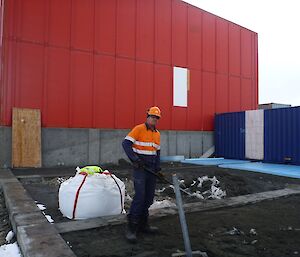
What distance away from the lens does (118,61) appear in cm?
1424

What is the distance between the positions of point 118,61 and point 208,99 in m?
5.61

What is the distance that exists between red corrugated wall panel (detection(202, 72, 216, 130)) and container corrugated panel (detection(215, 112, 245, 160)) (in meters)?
0.39

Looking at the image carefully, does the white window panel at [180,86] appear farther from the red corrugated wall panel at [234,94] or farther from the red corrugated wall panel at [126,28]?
the red corrugated wall panel at [234,94]

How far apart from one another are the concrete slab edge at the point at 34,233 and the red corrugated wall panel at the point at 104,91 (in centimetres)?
815

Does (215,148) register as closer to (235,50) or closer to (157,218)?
(235,50)

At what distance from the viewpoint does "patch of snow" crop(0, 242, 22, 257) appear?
3.60 metres

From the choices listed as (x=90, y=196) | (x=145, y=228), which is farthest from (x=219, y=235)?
(x=90, y=196)

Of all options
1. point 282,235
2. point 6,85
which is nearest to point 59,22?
point 6,85

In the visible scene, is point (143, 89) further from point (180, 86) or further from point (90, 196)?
point (90, 196)

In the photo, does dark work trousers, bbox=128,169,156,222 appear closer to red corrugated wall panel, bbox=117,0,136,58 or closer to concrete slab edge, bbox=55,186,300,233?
concrete slab edge, bbox=55,186,300,233

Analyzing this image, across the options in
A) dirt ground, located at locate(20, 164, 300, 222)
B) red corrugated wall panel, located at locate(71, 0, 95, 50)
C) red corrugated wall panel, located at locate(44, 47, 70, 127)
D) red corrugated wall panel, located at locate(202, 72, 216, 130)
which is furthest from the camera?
red corrugated wall panel, located at locate(202, 72, 216, 130)

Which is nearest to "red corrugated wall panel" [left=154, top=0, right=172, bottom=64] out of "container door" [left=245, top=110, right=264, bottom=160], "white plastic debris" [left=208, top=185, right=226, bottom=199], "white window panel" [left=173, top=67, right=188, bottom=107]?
"white window panel" [left=173, top=67, right=188, bottom=107]

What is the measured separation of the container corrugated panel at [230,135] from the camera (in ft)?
49.8

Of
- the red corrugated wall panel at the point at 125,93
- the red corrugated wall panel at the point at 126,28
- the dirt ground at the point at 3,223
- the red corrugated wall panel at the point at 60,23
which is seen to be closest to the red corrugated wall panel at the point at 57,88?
the red corrugated wall panel at the point at 60,23
